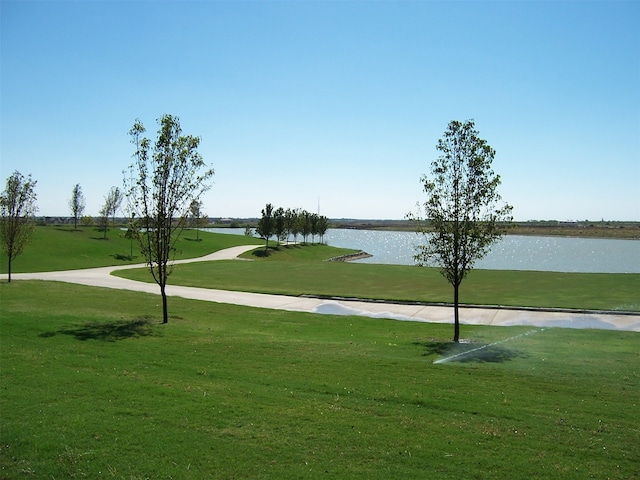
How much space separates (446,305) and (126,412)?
21.4 metres

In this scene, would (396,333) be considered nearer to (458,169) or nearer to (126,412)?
(458,169)

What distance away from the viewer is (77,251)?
203 feet

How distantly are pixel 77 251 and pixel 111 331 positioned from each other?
1978 inches

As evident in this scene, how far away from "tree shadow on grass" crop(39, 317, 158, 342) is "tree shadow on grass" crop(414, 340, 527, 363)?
9.64 metres

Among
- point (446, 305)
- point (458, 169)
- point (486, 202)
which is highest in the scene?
point (458, 169)

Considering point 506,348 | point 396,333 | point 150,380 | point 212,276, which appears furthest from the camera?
point 212,276

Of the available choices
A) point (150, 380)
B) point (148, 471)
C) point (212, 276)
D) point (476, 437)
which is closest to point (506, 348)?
point (476, 437)

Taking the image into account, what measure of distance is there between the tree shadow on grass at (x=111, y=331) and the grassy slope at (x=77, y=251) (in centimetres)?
2337

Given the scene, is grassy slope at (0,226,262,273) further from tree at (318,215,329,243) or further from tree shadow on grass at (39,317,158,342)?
tree at (318,215,329,243)

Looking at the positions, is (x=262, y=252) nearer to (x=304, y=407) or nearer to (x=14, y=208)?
(x=14, y=208)

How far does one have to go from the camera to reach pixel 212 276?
44.2 meters

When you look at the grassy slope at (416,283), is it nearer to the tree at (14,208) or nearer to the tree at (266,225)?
the tree at (14,208)

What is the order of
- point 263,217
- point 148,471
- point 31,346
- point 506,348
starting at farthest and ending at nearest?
point 263,217 < point 506,348 < point 31,346 < point 148,471

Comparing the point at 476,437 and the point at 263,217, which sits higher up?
the point at 263,217
